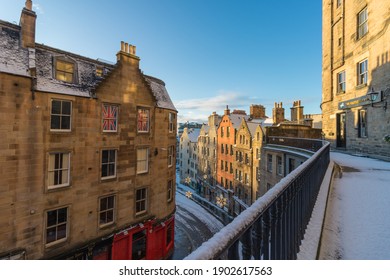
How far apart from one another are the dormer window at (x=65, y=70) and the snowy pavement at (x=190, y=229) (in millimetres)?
16368

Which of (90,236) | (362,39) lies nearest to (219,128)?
(362,39)

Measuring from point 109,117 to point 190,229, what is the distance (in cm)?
1705

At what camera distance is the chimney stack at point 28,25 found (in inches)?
451

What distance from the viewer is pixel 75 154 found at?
12.3 m

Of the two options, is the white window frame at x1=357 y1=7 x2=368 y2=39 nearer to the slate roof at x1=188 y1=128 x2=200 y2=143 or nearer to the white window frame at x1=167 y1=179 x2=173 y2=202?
the white window frame at x1=167 y1=179 x2=173 y2=202

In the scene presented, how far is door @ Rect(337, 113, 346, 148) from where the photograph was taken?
20.5 m

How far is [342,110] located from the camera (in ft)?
66.4

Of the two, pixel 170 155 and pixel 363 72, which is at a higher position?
pixel 363 72

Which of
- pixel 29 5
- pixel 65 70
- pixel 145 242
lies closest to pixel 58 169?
pixel 65 70

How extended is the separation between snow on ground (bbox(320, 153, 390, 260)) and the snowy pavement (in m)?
15.9

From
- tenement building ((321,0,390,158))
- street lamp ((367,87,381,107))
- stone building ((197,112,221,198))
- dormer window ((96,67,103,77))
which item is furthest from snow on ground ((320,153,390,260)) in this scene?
stone building ((197,112,221,198))

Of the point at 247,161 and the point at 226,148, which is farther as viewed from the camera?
the point at 226,148

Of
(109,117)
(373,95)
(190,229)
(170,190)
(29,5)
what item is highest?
(29,5)

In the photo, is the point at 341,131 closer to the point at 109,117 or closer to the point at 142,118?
the point at 142,118
